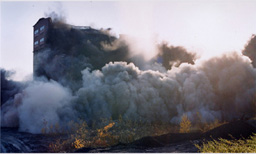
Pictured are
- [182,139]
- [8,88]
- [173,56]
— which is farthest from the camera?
[173,56]

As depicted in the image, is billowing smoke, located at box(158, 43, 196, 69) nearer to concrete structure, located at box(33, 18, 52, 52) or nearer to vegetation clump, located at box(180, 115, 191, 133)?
vegetation clump, located at box(180, 115, 191, 133)

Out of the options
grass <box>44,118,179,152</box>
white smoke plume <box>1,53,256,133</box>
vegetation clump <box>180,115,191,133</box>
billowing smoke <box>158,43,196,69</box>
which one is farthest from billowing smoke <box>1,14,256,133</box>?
vegetation clump <box>180,115,191,133</box>

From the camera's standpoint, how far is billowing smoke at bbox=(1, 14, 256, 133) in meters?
19.5

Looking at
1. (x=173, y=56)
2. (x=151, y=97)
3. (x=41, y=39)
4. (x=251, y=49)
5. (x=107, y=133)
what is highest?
(x=41, y=39)

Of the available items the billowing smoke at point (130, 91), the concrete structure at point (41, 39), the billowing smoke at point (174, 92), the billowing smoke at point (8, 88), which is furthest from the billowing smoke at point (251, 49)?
the billowing smoke at point (8, 88)

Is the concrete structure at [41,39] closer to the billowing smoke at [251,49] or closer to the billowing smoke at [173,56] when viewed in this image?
the billowing smoke at [173,56]

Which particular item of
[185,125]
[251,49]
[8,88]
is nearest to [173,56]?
[251,49]

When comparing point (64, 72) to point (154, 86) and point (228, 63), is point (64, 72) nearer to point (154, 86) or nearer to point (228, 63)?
point (154, 86)

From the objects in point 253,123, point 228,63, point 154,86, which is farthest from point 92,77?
point 253,123

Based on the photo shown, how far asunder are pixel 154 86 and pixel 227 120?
7953 millimetres

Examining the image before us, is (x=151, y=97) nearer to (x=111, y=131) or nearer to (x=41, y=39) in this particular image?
(x=111, y=131)

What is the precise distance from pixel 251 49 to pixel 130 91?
1269 cm

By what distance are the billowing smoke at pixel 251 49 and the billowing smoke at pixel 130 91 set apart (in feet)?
2.54

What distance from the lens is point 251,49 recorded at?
71.3ft
